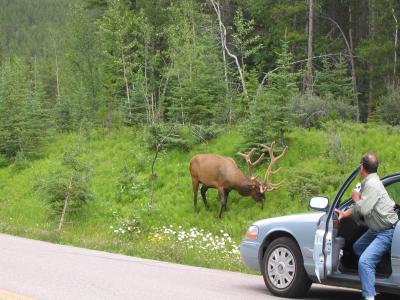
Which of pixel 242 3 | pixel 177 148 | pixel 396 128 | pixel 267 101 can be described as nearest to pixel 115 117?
pixel 177 148

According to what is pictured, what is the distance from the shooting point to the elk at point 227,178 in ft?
71.3

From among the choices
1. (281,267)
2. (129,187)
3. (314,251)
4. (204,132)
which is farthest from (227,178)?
(314,251)

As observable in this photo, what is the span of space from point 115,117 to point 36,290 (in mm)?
28936

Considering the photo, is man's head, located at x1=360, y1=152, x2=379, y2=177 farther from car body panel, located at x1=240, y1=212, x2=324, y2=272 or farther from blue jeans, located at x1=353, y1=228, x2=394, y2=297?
car body panel, located at x1=240, y1=212, x2=324, y2=272

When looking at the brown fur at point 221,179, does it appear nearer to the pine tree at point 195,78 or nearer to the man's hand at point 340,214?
the pine tree at point 195,78

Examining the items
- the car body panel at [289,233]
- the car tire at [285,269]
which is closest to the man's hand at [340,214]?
the car body panel at [289,233]

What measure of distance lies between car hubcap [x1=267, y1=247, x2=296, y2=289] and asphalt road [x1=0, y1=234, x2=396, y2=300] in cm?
26

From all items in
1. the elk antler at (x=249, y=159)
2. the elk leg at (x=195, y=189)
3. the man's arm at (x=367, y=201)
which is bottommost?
the elk leg at (x=195, y=189)

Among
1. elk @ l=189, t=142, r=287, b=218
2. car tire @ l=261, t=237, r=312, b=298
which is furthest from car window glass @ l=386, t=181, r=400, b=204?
elk @ l=189, t=142, r=287, b=218

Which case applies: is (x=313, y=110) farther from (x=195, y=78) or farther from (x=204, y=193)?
(x=204, y=193)

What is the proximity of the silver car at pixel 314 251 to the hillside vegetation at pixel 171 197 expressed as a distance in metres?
4.42

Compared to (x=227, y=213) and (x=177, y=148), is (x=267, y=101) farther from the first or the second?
(x=177, y=148)

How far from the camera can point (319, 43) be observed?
41.0 metres

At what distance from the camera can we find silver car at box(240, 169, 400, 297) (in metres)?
8.43
